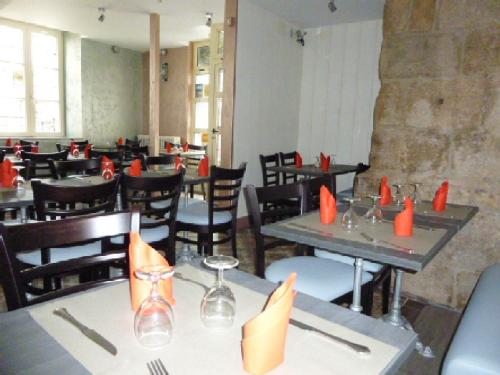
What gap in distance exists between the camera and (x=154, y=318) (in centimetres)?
84

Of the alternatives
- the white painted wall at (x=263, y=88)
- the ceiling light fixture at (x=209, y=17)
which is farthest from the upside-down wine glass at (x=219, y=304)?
the ceiling light fixture at (x=209, y=17)

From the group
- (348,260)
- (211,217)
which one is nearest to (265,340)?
(348,260)

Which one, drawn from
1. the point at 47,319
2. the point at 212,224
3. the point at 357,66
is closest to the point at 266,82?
the point at 357,66

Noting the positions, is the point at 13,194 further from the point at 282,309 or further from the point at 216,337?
the point at 282,309

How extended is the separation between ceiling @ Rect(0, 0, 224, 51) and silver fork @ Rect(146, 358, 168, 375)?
5.52m

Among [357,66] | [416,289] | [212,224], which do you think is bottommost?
[416,289]

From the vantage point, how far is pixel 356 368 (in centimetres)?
76

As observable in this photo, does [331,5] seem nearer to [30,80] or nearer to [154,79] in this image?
[154,79]

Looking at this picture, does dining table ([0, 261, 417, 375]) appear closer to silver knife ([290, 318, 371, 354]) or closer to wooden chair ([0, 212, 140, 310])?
silver knife ([290, 318, 371, 354])

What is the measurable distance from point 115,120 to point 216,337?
28.8ft

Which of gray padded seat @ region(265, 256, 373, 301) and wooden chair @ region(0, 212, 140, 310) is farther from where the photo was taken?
gray padded seat @ region(265, 256, 373, 301)

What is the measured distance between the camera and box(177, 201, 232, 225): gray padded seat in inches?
127

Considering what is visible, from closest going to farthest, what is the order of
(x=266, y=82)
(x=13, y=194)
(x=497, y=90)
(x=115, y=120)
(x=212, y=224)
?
(x=13, y=194), (x=497, y=90), (x=212, y=224), (x=266, y=82), (x=115, y=120)

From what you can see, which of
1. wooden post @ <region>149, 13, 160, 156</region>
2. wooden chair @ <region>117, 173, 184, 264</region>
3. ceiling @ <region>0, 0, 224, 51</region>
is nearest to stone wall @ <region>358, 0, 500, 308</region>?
wooden chair @ <region>117, 173, 184, 264</region>
